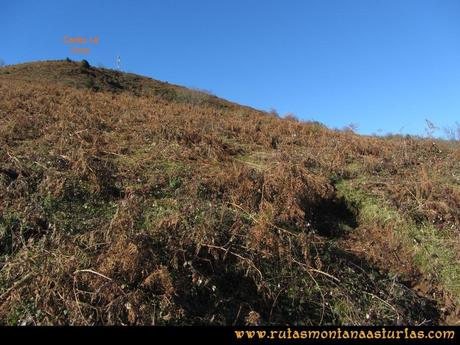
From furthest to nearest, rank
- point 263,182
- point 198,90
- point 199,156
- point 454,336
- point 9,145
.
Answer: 1. point 198,90
2. point 199,156
3. point 9,145
4. point 263,182
5. point 454,336

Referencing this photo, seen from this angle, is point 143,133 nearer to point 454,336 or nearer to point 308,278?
point 308,278

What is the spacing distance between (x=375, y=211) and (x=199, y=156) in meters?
3.29

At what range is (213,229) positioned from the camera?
5.58 meters

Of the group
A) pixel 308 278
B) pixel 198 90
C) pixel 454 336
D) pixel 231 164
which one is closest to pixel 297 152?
pixel 231 164

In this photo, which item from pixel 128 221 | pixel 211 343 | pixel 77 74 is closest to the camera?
pixel 211 343

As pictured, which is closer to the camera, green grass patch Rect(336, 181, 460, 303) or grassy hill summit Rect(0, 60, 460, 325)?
grassy hill summit Rect(0, 60, 460, 325)

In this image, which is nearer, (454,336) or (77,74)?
(454,336)

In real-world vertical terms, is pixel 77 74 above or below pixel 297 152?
above

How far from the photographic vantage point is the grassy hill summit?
468cm

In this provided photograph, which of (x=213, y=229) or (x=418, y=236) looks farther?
(x=418, y=236)

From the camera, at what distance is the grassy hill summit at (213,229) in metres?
4.68

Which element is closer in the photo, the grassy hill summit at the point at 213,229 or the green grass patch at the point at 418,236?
the grassy hill summit at the point at 213,229

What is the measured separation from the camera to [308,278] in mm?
5484

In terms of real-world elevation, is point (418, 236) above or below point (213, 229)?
above
